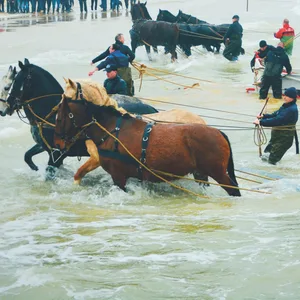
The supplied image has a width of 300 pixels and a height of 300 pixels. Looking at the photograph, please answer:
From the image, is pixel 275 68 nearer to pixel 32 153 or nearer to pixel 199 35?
pixel 32 153

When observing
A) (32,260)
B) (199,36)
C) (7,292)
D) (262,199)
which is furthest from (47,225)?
(199,36)

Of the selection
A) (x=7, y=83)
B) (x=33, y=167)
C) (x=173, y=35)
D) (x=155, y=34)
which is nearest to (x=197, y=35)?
(x=173, y=35)

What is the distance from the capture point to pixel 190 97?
1891 cm

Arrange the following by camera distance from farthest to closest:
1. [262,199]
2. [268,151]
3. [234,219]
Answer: [268,151] → [262,199] → [234,219]

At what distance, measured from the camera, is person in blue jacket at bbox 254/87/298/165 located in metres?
11.0

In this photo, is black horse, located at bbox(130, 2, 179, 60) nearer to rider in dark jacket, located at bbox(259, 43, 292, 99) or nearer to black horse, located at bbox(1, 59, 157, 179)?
rider in dark jacket, located at bbox(259, 43, 292, 99)

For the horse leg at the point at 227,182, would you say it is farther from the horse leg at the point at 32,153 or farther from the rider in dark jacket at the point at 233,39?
→ the rider in dark jacket at the point at 233,39

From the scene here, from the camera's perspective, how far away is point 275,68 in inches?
693

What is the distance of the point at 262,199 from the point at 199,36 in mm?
17459

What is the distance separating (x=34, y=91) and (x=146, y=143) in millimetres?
2092

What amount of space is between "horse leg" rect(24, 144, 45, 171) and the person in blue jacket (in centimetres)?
317

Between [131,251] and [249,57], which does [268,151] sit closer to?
[131,251]

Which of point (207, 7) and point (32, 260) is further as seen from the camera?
point (207, 7)

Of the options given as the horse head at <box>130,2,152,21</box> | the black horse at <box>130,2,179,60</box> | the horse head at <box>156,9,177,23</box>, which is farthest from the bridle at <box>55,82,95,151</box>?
the horse head at <box>156,9,177,23</box>
